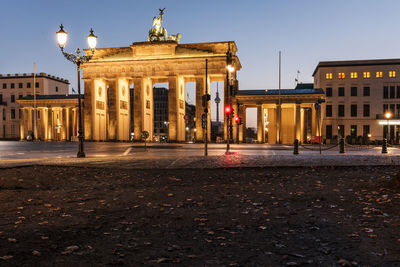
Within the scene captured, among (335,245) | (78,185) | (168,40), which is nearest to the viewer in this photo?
(335,245)

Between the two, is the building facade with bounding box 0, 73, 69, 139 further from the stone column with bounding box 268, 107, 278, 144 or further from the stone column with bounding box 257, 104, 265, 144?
the stone column with bounding box 268, 107, 278, 144

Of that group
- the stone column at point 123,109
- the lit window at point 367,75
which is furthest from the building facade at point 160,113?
the lit window at point 367,75

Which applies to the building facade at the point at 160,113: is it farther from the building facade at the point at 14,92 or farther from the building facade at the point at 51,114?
the building facade at the point at 51,114

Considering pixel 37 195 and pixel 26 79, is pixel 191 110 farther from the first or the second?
pixel 37 195

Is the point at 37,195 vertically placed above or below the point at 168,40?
below

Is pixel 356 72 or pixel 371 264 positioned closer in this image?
pixel 371 264

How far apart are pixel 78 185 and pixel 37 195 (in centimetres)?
154

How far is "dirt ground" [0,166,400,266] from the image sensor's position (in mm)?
3854

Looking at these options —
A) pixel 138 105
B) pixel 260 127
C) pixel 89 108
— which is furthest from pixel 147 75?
pixel 260 127

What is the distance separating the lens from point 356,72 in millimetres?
56656

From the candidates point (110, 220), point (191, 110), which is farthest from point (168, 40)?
point (191, 110)

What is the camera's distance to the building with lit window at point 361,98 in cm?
5575

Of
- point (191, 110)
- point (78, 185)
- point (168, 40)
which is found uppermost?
Result: point (168, 40)

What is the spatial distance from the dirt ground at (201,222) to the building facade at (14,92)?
270 feet
